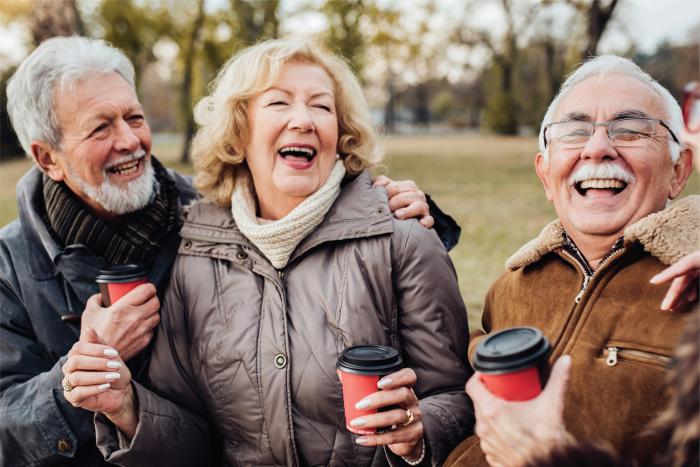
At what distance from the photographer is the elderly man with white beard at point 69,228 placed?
2.56 meters

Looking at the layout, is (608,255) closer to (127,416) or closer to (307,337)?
(307,337)

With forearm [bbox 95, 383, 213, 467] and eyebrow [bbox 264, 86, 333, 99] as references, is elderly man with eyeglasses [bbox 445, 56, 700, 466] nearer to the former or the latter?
eyebrow [bbox 264, 86, 333, 99]

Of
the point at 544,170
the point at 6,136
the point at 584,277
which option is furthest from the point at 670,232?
the point at 6,136

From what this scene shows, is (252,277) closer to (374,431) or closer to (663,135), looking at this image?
(374,431)

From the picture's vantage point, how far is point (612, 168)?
2086 millimetres

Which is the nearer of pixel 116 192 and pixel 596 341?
pixel 596 341

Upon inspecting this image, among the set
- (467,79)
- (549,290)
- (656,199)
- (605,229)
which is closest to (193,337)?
(549,290)

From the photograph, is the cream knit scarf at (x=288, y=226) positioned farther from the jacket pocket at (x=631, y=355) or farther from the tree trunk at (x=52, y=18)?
the tree trunk at (x=52, y=18)

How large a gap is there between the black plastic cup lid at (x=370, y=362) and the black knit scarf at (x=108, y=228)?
1282mm

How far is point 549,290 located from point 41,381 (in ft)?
6.66

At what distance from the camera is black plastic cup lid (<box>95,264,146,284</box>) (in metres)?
2.43

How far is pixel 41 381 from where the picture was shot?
255cm

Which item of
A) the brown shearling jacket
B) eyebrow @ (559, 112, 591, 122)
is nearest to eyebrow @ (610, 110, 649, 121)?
eyebrow @ (559, 112, 591, 122)

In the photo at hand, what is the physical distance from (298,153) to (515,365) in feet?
4.68
